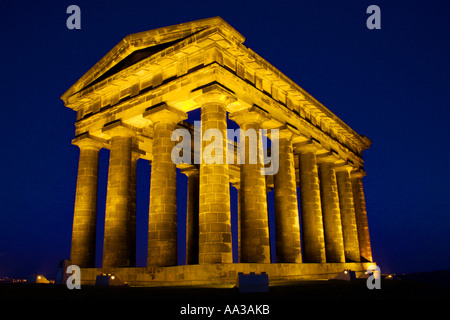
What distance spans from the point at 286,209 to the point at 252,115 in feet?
25.0

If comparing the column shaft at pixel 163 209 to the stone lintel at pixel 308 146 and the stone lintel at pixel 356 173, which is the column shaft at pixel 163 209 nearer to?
the stone lintel at pixel 308 146

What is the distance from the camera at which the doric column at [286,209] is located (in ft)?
91.7

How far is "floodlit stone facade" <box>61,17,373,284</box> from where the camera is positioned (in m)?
22.9

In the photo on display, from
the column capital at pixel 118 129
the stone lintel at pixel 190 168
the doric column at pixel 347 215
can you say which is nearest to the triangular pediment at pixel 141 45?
the column capital at pixel 118 129

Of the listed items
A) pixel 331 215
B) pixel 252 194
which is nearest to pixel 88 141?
pixel 252 194

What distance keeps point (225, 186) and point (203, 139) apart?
10.4ft

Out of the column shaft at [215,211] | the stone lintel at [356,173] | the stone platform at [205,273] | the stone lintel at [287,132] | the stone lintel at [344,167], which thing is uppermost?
the stone lintel at [356,173]

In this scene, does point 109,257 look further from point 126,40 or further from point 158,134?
point 126,40

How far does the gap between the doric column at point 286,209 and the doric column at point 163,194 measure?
8212 millimetres

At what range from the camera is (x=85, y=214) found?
2959 centimetres

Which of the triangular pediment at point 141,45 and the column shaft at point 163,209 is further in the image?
the column shaft at point 163,209
